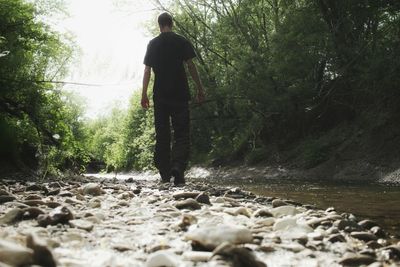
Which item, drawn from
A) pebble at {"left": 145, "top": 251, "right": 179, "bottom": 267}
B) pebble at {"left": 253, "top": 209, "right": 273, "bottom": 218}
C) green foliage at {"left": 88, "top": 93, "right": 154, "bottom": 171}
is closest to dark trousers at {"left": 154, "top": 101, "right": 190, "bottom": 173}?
pebble at {"left": 253, "top": 209, "right": 273, "bottom": 218}

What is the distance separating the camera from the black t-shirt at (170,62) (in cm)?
670

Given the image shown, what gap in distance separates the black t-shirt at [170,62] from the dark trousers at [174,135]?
0.48 feet

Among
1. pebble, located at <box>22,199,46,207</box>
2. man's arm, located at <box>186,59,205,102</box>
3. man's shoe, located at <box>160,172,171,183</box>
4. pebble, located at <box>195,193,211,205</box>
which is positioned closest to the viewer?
pebble, located at <box>22,199,46,207</box>

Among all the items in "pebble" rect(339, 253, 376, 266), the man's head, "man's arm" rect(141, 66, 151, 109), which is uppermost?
the man's head

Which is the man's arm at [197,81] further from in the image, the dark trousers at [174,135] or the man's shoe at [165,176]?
the man's shoe at [165,176]

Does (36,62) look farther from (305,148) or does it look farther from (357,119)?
(357,119)

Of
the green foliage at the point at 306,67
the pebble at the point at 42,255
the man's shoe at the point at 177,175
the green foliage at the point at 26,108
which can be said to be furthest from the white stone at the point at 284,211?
the green foliage at the point at 306,67

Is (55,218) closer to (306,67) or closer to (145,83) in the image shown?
(145,83)

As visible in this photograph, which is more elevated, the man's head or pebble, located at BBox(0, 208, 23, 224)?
the man's head

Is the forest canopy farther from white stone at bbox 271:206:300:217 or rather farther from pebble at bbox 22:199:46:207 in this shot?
white stone at bbox 271:206:300:217

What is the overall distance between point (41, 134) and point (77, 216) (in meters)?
9.86

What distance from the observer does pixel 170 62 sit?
265 inches

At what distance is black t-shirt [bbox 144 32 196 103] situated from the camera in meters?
6.70

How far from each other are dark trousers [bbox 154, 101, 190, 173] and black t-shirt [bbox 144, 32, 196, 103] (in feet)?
0.48
